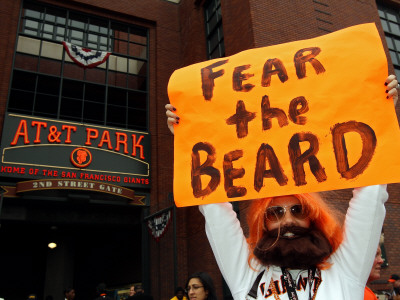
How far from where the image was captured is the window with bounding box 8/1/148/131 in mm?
12547

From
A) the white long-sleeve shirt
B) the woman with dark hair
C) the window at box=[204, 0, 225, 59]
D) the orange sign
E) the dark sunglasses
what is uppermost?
the window at box=[204, 0, 225, 59]

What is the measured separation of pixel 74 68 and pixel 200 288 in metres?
13.4

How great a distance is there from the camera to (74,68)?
15.1m

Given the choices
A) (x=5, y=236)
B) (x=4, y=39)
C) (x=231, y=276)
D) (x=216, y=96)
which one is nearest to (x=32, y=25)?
(x=4, y=39)

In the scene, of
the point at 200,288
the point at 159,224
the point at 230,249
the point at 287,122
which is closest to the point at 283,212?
the point at 230,249

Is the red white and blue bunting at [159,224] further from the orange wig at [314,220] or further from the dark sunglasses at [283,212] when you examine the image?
the dark sunglasses at [283,212]

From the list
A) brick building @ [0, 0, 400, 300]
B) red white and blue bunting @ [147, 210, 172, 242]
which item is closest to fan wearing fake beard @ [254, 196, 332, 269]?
brick building @ [0, 0, 400, 300]

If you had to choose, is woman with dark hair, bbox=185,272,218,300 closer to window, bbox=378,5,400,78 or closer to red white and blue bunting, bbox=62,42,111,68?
red white and blue bunting, bbox=62,42,111,68

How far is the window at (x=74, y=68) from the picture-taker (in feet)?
41.2

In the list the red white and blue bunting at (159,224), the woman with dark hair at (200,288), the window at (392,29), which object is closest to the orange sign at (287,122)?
the woman with dark hair at (200,288)

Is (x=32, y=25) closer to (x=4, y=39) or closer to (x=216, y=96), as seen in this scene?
(x=4, y=39)

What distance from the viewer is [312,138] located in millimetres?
2076

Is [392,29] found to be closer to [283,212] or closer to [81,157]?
[81,157]

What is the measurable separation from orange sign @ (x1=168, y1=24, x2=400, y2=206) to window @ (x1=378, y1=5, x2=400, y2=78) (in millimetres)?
12819
